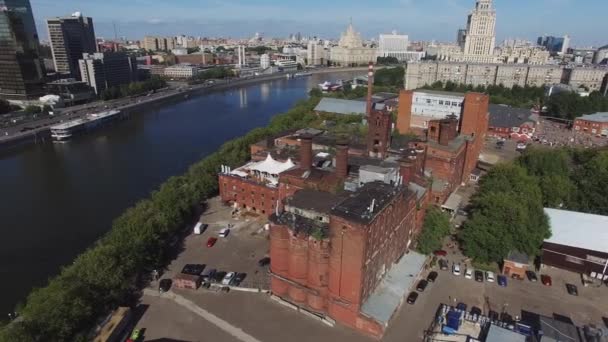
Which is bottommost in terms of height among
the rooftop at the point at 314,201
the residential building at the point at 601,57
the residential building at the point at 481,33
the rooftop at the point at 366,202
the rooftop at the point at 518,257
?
the rooftop at the point at 518,257

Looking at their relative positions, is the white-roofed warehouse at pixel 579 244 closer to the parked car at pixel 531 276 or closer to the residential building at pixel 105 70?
the parked car at pixel 531 276

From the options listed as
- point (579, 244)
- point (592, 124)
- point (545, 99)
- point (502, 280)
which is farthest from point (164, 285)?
point (545, 99)

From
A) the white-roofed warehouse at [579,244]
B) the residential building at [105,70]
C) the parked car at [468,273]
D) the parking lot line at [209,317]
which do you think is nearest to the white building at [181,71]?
the residential building at [105,70]

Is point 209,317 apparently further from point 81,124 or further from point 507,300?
point 81,124

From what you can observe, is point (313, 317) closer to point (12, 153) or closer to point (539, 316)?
point (539, 316)

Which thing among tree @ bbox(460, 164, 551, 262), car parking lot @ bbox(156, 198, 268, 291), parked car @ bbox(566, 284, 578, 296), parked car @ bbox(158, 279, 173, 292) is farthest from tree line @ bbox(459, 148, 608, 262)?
parked car @ bbox(158, 279, 173, 292)

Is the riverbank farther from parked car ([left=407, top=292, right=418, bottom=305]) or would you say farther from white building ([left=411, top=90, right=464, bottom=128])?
parked car ([left=407, top=292, right=418, bottom=305])

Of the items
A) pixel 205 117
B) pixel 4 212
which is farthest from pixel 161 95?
pixel 4 212
